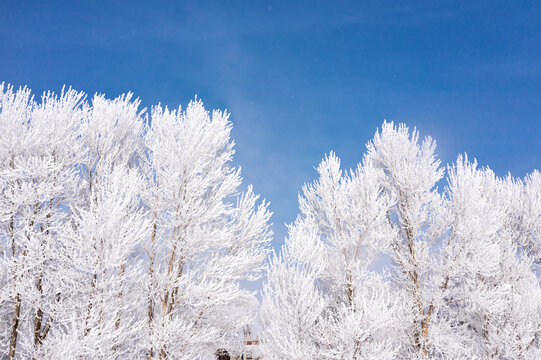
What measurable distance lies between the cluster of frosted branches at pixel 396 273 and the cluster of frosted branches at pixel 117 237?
140 cm

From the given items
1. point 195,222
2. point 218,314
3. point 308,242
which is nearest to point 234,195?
point 195,222

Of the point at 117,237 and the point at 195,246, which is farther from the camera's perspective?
the point at 195,246

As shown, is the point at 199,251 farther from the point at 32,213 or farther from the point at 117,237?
the point at 32,213

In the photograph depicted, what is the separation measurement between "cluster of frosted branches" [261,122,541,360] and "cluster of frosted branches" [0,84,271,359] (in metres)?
1.40

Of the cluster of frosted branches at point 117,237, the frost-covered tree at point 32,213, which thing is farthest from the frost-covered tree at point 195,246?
the frost-covered tree at point 32,213

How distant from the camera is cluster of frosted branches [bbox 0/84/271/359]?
24.1 ft

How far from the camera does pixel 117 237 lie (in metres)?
7.44

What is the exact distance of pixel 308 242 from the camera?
9.70 metres

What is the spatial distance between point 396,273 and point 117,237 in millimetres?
8868

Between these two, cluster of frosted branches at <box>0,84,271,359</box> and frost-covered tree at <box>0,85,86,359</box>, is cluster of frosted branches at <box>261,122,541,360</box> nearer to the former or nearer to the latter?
cluster of frosted branches at <box>0,84,271,359</box>

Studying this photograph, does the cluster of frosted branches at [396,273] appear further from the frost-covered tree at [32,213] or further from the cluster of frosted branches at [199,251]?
the frost-covered tree at [32,213]

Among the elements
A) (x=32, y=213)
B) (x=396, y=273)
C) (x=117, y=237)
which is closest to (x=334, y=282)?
(x=396, y=273)

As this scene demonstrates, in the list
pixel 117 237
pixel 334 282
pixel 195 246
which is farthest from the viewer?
pixel 334 282

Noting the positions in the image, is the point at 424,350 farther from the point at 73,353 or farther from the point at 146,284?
the point at 73,353
